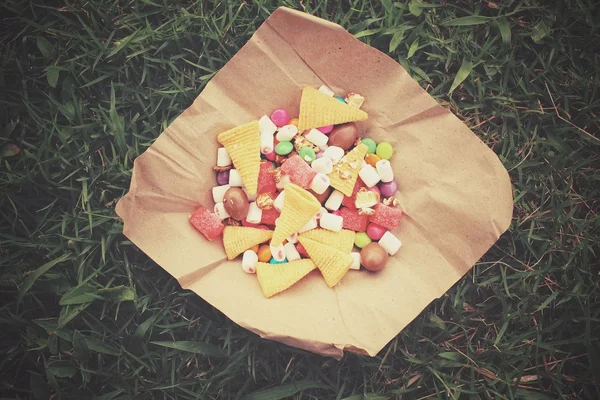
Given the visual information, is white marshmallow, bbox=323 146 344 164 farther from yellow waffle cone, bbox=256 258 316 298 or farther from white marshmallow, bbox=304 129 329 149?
yellow waffle cone, bbox=256 258 316 298

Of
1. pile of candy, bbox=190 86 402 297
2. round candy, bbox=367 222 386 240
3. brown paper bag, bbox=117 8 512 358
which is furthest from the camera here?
round candy, bbox=367 222 386 240

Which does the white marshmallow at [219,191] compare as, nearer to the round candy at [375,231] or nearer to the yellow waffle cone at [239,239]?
the yellow waffle cone at [239,239]

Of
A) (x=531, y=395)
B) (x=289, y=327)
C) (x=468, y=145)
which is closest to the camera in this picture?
(x=289, y=327)

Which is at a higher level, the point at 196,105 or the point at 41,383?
the point at 196,105

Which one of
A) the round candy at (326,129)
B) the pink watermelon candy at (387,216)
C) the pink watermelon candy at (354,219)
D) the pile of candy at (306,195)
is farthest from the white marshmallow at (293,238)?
the round candy at (326,129)

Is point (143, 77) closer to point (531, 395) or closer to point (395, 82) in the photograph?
point (395, 82)

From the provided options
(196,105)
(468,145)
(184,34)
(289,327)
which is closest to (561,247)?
(468,145)

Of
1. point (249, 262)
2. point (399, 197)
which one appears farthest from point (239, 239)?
point (399, 197)

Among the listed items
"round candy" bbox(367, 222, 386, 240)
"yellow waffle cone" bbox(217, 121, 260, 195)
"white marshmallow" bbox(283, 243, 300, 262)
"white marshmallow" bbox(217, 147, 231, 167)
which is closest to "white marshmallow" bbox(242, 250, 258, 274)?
"white marshmallow" bbox(283, 243, 300, 262)
